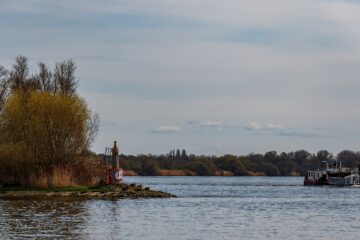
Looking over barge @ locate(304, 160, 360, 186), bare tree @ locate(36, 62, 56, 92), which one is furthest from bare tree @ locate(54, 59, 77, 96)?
barge @ locate(304, 160, 360, 186)

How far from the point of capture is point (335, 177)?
12838cm

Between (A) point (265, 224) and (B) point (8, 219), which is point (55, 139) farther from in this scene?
(A) point (265, 224)

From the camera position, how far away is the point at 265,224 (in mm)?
41438

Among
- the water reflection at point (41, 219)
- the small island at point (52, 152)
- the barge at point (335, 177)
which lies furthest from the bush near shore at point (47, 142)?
the barge at point (335, 177)

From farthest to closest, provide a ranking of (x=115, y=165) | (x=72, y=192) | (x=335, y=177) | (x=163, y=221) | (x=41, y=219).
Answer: (x=335, y=177)
(x=115, y=165)
(x=72, y=192)
(x=163, y=221)
(x=41, y=219)

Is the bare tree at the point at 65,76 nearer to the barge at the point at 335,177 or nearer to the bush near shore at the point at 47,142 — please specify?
the bush near shore at the point at 47,142

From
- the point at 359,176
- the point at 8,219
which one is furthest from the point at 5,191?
the point at 359,176

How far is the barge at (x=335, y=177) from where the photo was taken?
417 feet

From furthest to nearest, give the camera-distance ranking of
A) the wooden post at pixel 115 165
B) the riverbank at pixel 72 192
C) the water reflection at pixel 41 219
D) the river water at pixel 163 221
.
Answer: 1. the wooden post at pixel 115 165
2. the riverbank at pixel 72 192
3. the river water at pixel 163 221
4. the water reflection at pixel 41 219

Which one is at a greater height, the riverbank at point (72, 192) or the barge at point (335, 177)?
the barge at point (335, 177)

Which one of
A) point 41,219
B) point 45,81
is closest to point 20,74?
point 45,81

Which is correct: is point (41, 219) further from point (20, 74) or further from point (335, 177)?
point (335, 177)

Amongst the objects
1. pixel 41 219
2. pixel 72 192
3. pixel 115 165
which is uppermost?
pixel 115 165

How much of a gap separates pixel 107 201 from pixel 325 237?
90.8ft
